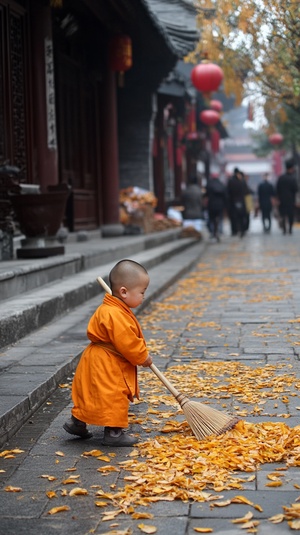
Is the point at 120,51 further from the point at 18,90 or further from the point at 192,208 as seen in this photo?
the point at 192,208

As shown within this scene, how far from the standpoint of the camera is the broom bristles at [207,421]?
14.3ft

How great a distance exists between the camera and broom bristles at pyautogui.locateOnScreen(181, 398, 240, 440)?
14.3ft

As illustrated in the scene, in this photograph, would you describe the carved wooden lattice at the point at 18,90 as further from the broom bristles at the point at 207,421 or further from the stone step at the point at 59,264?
the broom bristles at the point at 207,421

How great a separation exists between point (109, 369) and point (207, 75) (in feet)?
40.4

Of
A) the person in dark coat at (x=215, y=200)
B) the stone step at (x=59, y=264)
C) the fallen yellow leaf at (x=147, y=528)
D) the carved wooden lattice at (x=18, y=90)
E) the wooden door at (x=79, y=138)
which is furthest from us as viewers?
the person in dark coat at (x=215, y=200)

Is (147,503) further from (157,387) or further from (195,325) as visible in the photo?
(195,325)

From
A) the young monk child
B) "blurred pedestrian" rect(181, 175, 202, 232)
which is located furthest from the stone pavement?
"blurred pedestrian" rect(181, 175, 202, 232)

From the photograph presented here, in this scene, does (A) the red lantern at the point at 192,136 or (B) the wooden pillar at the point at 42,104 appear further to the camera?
(A) the red lantern at the point at 192,136

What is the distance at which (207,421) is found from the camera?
4.39 m

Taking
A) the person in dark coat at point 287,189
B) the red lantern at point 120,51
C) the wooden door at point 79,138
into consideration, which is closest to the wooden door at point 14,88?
the wooden door at point 79,138

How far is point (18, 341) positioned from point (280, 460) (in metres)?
2.96

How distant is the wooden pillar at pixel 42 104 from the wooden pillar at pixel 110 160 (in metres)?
3.97

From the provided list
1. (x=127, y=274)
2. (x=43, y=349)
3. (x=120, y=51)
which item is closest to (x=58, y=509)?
(x=127, y=274)

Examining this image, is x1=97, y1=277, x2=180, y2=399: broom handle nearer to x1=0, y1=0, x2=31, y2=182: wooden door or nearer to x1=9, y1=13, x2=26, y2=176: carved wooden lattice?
x1=0, y1=0, x2=31, y2=182: wooden door
